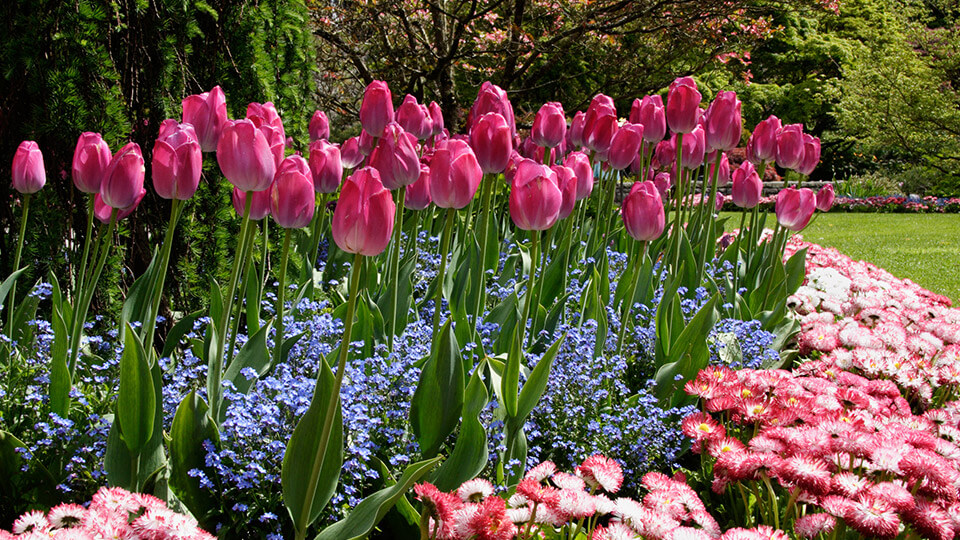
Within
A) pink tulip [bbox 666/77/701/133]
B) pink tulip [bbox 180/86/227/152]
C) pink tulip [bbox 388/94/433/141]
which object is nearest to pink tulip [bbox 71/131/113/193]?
pink tulip [bbox 180/86/227/152]

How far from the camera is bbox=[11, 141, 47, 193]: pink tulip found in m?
2.00

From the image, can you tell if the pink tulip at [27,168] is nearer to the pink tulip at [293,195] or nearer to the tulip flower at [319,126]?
the pink tulip at [293,195]

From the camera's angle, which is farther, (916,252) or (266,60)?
(916,252)

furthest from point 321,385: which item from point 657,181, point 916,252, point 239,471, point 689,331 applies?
point 916,252

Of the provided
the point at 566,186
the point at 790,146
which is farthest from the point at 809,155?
the point at 566,186

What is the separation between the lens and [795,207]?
292 centimetres

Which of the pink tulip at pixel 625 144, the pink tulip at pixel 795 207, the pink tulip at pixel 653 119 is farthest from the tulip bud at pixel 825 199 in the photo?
the pink tulip at pixel 625 144

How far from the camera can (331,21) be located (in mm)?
7449

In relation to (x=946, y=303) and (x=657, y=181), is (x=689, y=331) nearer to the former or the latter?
(x=657, y=181)

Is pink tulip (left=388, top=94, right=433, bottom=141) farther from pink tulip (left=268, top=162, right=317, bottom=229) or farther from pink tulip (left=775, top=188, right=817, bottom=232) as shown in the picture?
pink tulip (left=775, top=188, right=817, bottom=232)

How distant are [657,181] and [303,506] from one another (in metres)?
3.51

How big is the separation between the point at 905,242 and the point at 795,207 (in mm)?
7982

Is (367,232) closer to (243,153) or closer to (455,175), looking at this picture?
(243,153)

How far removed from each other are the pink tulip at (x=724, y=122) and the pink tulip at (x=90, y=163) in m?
2.20
